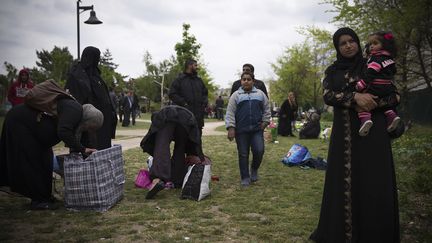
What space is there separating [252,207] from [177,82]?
3.71 metres


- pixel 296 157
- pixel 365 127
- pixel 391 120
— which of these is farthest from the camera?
pixel 296 157

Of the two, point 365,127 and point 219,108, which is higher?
point 219,108

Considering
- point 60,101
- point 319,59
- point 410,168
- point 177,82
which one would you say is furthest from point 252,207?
point 319,59

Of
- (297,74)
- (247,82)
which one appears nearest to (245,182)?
(247,82)

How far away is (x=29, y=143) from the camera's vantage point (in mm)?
4684

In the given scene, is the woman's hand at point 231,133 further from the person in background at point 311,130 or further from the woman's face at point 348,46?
the person in background at point 311,130

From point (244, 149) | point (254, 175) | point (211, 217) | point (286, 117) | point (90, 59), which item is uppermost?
point (90, 59)

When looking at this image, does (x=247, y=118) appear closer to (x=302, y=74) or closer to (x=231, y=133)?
(x=231, y=133)

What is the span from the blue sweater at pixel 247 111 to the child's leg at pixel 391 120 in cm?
311

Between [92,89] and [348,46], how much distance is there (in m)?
3.82

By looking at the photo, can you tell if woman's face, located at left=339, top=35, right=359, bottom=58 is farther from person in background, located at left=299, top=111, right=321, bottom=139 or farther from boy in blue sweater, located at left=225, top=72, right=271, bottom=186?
person in background, located at left=299, top=111, right=321, bottom=139

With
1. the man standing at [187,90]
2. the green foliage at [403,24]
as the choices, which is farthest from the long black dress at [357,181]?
the green foliage at [403,24]

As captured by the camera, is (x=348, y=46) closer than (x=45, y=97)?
Yes

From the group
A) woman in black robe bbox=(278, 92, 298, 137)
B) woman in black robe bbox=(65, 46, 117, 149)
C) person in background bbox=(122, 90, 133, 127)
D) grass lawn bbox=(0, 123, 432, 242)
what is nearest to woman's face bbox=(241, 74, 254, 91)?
grass lawn bbox=(0, 123, 432, 242)
